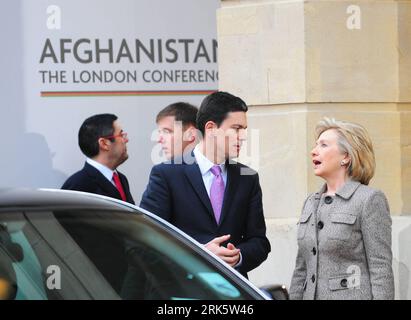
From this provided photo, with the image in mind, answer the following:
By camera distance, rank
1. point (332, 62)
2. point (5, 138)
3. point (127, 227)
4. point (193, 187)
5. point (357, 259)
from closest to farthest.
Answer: point (127, 227)
point (357, 259)
point (193, 187)
point (332, 62)
point (5, 138)

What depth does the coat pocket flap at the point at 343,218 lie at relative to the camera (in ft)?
19.1

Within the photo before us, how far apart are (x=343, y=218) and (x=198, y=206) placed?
83 cm

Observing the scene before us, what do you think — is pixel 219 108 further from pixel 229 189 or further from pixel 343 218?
pixel 343 218

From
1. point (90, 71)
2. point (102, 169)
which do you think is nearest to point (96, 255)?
point (102, 169)

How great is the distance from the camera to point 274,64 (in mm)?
8430

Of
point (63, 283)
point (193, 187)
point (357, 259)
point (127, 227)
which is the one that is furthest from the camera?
point (193, 187)

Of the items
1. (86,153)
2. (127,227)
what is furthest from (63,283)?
(86,153)

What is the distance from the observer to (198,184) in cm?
623

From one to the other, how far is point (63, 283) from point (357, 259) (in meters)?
2.00

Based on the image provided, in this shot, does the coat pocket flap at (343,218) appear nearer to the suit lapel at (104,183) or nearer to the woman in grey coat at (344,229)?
the woman in grey coat at (344,229)

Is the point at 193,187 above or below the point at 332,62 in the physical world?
below

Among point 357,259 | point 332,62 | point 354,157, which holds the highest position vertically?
point 332,62
